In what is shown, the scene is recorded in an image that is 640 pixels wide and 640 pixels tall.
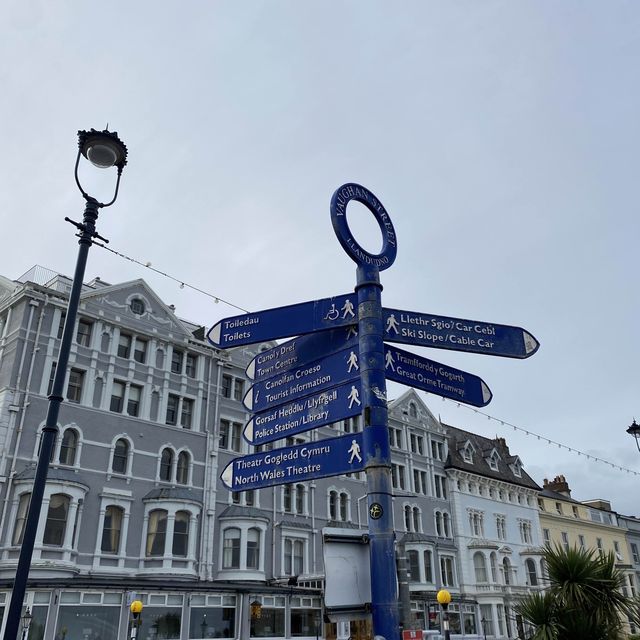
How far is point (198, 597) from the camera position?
2748 cm

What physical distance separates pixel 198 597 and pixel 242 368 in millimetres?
12303

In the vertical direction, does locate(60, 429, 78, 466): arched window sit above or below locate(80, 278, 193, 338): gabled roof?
below

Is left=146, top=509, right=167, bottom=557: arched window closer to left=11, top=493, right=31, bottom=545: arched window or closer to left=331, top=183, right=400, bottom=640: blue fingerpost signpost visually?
left=11, top=493, right=31, bottom=545: arched window

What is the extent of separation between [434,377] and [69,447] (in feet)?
79.2

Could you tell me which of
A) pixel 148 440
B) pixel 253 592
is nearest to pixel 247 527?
pixel 253 592

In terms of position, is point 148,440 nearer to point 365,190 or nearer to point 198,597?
point 198,597

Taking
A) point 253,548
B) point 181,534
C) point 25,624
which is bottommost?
point 25,624

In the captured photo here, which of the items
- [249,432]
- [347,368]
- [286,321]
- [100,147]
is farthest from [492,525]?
[100,147]

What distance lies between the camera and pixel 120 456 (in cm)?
2966

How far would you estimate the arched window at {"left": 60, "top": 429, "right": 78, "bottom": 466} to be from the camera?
27562mm

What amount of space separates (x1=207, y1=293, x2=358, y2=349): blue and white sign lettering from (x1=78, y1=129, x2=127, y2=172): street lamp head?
249cm

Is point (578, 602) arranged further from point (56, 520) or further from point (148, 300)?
point (148, 300)

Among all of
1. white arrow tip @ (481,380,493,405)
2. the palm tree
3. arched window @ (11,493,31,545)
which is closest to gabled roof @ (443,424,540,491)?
arched window @ (11,493,31,545)

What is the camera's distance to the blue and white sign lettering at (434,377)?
23.7 feet
